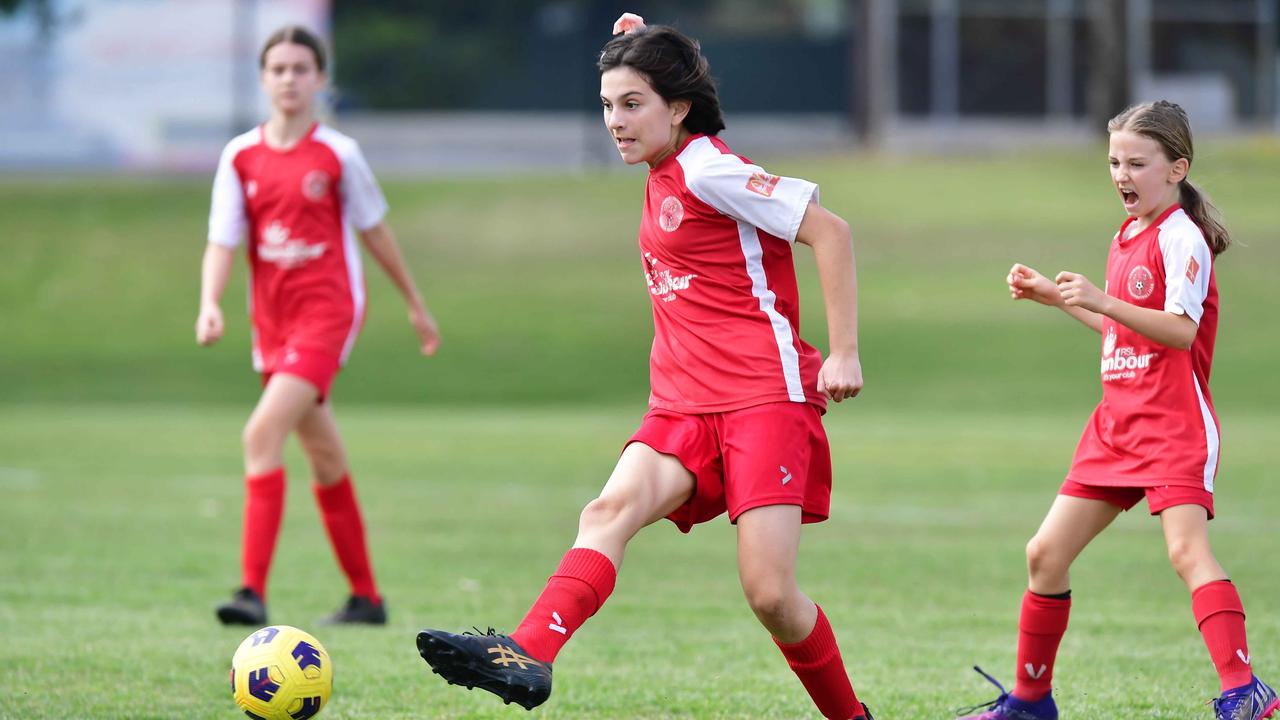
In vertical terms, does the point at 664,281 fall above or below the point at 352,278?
above

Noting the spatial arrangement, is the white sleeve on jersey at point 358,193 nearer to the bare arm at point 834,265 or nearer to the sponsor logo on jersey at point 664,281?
the sponsor logo on jersey at point 664,281

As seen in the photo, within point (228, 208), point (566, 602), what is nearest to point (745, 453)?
point (566, 602)

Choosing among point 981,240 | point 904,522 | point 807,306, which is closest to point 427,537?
point 904,522

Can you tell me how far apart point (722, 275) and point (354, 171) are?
2.84 m

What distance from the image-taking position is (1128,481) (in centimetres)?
502

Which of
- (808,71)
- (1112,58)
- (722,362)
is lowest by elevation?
(808,71)

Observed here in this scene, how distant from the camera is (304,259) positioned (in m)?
7.18

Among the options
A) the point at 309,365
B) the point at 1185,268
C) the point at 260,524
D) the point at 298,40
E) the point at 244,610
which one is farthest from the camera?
the point at 298,40

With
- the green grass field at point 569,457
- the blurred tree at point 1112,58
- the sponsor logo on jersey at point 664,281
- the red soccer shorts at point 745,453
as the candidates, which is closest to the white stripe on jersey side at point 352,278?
the green grass field at point 569,457

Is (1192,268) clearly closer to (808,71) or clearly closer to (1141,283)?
(1141,283)

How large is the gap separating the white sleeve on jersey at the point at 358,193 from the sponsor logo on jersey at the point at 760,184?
2864mm

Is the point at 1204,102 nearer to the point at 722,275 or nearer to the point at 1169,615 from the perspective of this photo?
the point at 1169,615

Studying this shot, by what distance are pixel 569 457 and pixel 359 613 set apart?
7.15 metres

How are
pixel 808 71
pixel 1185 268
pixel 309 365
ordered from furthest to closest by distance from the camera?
pixel 808 71
pixel 309 365
pixel 1185 268
